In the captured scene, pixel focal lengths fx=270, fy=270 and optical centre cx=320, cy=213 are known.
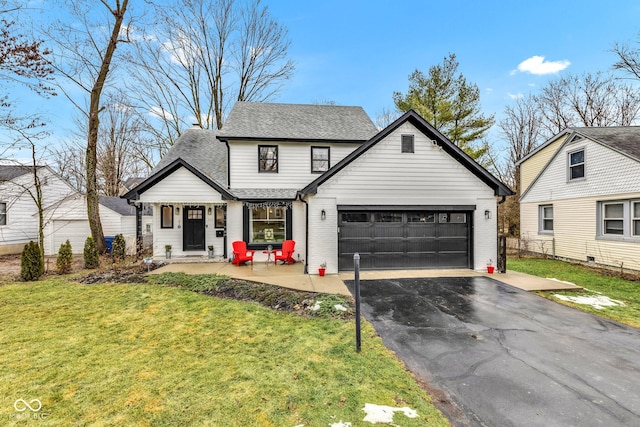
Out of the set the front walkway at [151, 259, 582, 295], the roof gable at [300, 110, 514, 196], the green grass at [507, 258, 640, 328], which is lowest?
the green grass at [507, 258, 640, 328]

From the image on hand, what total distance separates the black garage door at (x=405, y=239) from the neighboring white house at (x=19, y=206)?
52.1ft

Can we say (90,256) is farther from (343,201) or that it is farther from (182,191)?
(343,201)

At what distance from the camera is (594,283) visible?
8797 mm

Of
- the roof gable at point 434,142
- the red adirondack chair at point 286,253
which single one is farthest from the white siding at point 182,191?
the roof gable at point 434,142

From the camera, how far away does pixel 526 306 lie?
6316 millimetres

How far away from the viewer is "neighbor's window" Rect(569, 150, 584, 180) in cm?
1245

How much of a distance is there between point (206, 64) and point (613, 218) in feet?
84.4

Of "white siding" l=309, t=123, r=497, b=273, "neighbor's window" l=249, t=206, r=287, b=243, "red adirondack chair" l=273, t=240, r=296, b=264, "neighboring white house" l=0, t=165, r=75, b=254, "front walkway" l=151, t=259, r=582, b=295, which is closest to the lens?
"front walkway" l=151, t=259, r=582, b=295

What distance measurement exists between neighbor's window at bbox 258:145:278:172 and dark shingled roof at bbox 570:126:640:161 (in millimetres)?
13676

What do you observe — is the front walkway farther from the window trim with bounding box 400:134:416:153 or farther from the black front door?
the window trim with bounding box 400:134:416:153

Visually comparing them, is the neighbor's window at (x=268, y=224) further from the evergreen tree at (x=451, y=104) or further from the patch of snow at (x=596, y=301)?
the evergreen tree at (x=451, y=104)

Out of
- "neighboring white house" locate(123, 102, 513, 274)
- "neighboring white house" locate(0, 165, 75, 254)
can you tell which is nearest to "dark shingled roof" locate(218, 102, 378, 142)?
"neighboring white house" locate(123, 102, 513, 274)

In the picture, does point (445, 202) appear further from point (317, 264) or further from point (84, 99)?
point (84, 99)

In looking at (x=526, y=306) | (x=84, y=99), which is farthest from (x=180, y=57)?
(x=526, y=306)
